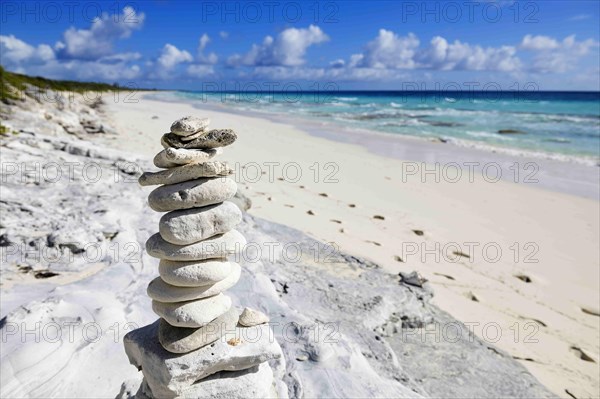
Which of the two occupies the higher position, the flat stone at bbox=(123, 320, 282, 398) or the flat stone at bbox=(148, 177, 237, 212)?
the flat stone at bbox=(148, 177, 237, 212)

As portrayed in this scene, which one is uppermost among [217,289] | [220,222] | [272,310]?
[220,222]

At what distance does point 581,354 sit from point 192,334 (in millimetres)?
5267

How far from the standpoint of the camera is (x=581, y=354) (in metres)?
6.02

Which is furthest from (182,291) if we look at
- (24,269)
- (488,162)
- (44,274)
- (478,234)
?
(488,162)

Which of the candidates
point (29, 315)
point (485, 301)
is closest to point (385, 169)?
point (485, 301)

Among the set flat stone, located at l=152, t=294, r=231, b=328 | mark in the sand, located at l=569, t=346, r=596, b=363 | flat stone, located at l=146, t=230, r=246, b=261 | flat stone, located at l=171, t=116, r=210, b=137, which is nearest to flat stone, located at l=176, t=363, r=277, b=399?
flat stone, located at l=152, t=294, r=231, b=328

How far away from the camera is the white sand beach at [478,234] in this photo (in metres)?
6.43

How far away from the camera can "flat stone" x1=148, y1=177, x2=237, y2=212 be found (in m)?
3.55

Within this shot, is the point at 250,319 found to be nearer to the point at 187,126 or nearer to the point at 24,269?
the point at 187,126

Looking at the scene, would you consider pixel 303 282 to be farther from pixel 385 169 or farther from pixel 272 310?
pixel 385 169

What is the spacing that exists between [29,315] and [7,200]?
153 inches

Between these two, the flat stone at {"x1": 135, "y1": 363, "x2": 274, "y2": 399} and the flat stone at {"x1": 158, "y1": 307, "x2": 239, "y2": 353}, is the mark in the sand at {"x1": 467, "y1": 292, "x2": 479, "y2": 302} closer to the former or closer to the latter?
the flat stone at {"x1": 135, "y1": 363, "x2": 274, "y2": 399}

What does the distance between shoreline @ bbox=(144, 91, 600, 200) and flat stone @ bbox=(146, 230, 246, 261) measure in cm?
1278

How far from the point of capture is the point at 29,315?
4809mm
